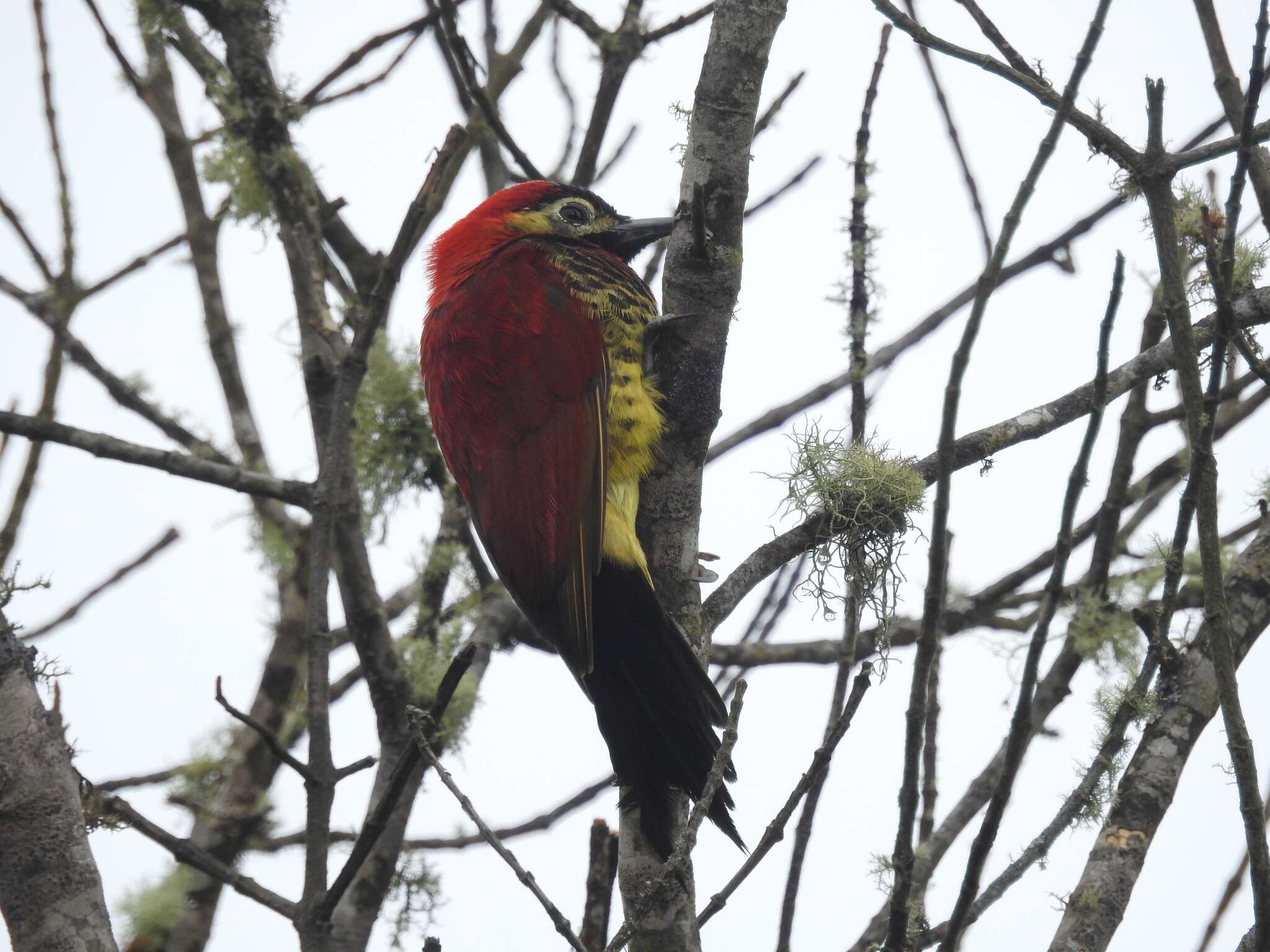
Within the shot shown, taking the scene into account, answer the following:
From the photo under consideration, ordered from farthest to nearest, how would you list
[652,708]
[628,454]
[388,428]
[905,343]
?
[388,428], [905,343], [628,454], [652,708]

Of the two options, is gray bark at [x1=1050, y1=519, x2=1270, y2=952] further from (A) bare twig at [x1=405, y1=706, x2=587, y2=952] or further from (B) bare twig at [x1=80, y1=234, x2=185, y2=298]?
(B) bare twig at [x1=80, y1=234, x2=185, y2=298]

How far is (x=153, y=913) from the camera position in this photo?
3.77 meters

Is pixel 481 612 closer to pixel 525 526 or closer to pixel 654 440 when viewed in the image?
pixel 525 526

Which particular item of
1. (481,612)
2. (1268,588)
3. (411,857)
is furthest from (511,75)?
(1268,588)

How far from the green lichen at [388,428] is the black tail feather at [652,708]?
1.57 meters

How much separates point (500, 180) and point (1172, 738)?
2.97 m

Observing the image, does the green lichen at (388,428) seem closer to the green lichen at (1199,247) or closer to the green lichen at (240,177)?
the green lichen at (240,177)

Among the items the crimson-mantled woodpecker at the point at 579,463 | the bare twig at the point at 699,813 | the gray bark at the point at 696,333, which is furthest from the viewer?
the crimson-mantled woodpecker at the point at 579,463

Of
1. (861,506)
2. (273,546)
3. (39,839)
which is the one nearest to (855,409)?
(861,506)

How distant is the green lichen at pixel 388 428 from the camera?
13.1ft

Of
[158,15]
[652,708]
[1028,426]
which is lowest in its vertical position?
[652,708]

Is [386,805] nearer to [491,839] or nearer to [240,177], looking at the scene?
[491,839]

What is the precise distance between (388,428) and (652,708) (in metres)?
1.83

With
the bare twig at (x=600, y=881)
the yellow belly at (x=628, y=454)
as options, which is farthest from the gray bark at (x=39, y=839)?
the yellow belly at (x=628, y=454)
